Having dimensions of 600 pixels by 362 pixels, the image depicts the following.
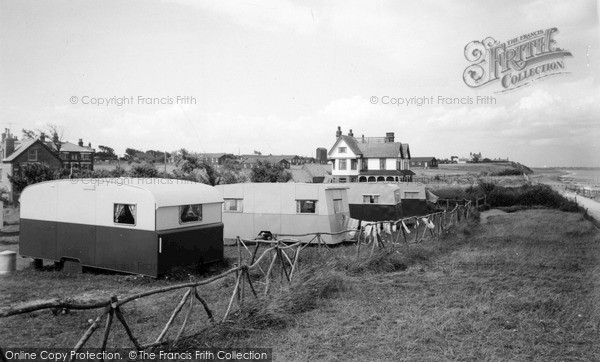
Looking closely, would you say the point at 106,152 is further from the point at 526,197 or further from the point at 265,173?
the point at 526,197

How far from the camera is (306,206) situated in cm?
1883

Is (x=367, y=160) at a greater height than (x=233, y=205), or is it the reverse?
(x=367, y=160)

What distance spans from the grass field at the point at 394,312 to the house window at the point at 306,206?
555 centimetres

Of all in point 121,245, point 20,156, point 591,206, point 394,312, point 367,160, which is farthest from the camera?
point 367,160

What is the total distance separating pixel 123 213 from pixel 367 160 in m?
44.8

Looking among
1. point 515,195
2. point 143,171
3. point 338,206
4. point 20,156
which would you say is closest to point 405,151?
point 515,195

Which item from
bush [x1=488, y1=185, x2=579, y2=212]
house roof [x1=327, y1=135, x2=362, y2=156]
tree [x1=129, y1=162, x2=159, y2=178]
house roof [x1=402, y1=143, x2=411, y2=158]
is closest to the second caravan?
tree [x1=129, y1=162, x2=159, y2=178]

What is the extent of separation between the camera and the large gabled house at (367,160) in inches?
2112

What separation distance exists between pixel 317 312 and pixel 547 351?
150 inches

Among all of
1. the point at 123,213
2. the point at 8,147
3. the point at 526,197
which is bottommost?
the point at 526,197

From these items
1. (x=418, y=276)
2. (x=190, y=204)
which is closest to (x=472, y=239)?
(x=418, y=276)

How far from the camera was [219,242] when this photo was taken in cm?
1450

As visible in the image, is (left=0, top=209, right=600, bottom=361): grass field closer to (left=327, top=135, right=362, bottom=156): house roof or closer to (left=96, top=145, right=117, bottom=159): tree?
(left=327, top=135, right=362, bottom=156): house roof

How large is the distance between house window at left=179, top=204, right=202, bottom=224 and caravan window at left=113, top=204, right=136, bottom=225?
1372mm
